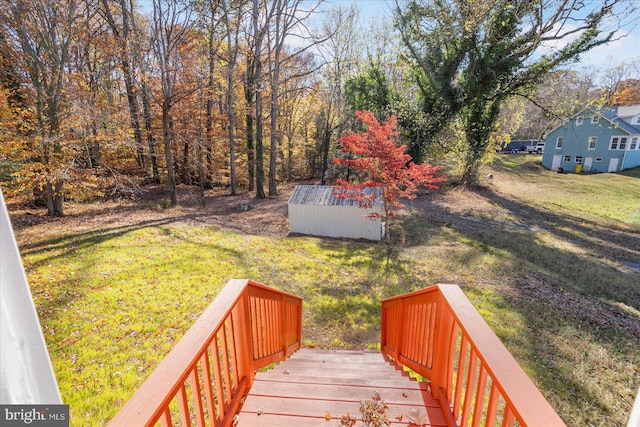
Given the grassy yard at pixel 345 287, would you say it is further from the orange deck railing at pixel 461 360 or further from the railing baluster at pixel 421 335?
the railing baluster at pixel 421 335

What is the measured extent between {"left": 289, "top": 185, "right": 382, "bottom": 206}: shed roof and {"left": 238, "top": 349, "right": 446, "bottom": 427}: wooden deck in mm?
8403

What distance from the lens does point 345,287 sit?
7.14m

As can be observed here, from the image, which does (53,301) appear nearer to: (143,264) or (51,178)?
(143,264)

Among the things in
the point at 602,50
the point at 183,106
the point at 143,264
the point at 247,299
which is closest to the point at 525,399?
the point at 247,299

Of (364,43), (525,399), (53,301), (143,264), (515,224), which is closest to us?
(525,399)

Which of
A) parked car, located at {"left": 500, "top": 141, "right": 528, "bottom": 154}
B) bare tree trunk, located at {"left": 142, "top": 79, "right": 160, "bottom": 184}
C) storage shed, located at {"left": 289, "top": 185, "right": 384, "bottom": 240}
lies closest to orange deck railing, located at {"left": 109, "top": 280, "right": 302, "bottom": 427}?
storage shed, located at {"left": 289, "top": 185, "right": 384, "bottom": 240}

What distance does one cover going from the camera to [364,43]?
70.0ft

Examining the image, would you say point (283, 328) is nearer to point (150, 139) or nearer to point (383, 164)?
point (383, 164)

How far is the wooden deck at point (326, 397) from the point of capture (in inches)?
85.0

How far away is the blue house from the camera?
2553 centimetres

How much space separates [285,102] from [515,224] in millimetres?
17329

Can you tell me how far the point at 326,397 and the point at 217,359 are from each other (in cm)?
105

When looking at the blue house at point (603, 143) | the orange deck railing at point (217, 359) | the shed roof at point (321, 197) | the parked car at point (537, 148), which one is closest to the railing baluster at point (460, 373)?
the orange deck railing at point (217, 359)

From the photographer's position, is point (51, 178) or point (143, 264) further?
point (51, 178)
